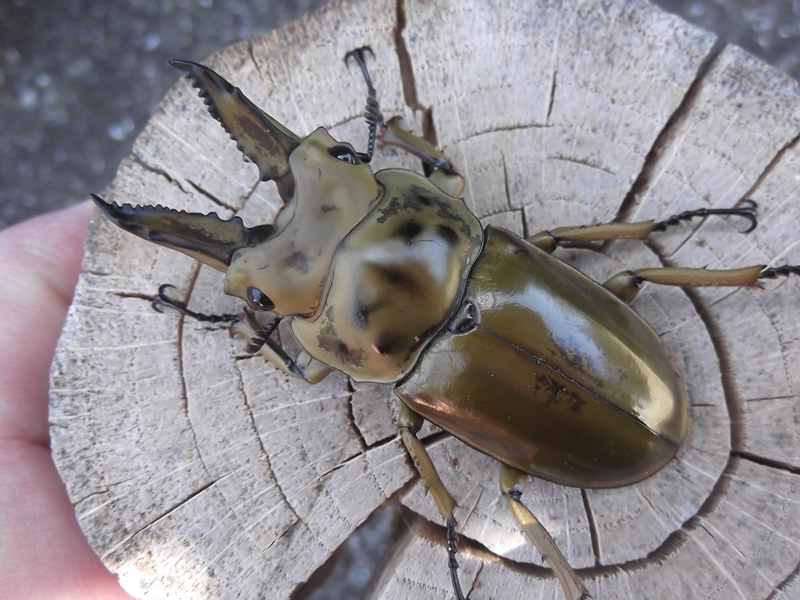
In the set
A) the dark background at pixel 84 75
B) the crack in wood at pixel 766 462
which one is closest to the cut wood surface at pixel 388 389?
the crack in wood at pixel 766 462

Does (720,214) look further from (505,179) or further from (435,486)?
(435,486)

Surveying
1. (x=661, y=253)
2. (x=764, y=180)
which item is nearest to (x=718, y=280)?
(x=661, y=253)

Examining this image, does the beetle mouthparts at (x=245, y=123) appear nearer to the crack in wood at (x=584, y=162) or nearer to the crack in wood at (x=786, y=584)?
the crack in wood at (x=584, y=162)

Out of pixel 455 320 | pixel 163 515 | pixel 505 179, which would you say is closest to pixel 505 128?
pixel 505 179

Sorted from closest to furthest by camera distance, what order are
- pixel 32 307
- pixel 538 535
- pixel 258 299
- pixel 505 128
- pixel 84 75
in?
pixel 258 299
pixel 538 535
pixel 505 128
pixel 32 307
pixel 84 75

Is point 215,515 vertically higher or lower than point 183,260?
lower

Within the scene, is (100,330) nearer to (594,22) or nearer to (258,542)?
(258,542)
